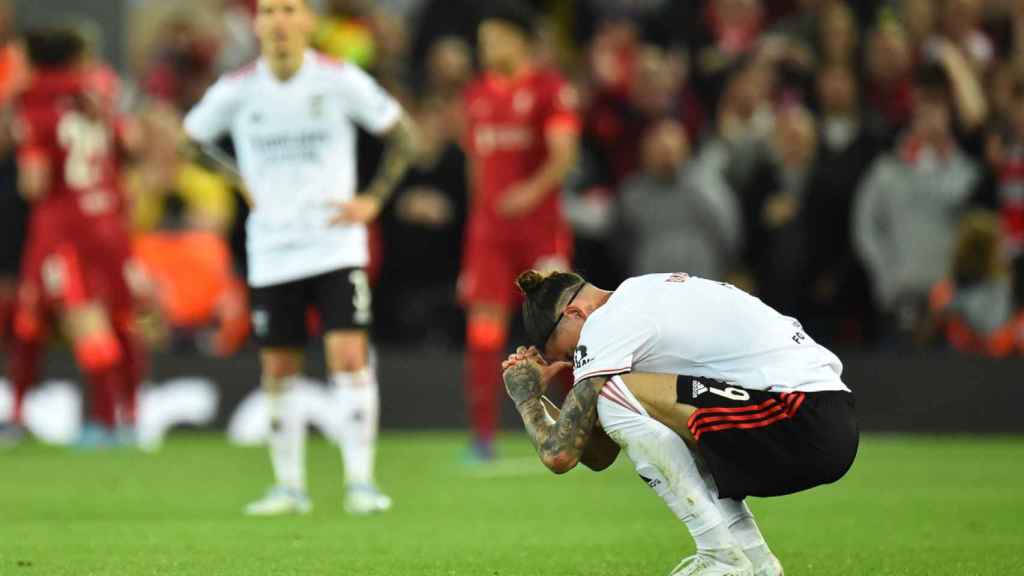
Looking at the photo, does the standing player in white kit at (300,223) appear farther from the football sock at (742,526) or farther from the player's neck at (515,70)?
the football sock at (742,526)

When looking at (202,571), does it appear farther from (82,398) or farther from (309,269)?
(82,398)

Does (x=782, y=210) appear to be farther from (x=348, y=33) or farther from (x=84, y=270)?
(x=84, y=270)

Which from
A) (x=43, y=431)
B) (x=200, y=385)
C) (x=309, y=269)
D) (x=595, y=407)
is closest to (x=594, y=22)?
(x=200, y=385)

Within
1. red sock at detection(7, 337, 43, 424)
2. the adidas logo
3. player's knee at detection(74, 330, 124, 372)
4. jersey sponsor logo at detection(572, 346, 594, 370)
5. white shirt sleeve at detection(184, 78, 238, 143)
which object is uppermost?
white shirt sleeve at detection(184, 78, 238, 143)

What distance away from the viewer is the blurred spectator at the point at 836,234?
50.1 ft

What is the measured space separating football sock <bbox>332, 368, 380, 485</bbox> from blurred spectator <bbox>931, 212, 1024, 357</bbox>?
6.55 meters

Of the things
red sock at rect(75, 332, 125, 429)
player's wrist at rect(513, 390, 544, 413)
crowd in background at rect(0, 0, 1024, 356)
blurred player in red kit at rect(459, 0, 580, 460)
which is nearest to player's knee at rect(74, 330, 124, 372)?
red sock at rect(75, 332, 125, 429)

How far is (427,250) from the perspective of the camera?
53.3 ft

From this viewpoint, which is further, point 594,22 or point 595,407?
point 594,22

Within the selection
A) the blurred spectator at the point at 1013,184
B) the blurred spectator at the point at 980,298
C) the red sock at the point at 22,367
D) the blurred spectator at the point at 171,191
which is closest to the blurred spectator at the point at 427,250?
the blurred spectator at the point at 171,191

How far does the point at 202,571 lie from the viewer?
674cm

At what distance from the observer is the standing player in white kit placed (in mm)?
9305

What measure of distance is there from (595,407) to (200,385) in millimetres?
10094

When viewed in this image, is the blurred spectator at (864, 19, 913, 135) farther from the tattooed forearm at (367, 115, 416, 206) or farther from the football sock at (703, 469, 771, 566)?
the football sock at (703, 469, 771, 566)
